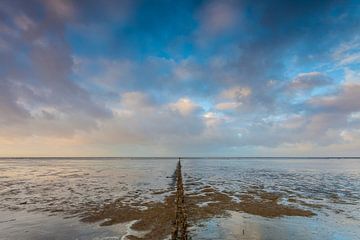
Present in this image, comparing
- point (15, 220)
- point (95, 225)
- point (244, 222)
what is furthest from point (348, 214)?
point (15, 220)

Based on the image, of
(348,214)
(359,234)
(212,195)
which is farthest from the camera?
(212,195)

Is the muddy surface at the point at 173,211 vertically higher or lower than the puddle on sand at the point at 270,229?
higher

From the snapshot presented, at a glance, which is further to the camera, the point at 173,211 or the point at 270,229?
the point at 173,211

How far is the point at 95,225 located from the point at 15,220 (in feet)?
16.8

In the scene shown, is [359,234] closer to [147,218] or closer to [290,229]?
[290,229]

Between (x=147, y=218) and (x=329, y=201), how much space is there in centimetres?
1564

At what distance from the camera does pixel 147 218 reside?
15.3 m

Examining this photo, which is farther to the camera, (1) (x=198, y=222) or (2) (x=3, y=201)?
(2) (x=3, y=201)

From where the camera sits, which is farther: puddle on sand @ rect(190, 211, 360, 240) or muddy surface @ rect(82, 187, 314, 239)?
muddy surface @ rect(82, 187, 314, 239)

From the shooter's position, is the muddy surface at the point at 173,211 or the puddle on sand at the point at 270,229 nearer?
the puddle on sand at the point at 270,229

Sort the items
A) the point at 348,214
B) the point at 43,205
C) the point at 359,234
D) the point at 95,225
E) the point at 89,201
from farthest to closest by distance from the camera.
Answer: the point at 89,201, the point at 43,205, the point at 348,214, the point at 95,225, the point at 359,234

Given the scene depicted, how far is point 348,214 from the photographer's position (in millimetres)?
17141

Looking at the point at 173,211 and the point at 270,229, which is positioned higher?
the point at 173,211

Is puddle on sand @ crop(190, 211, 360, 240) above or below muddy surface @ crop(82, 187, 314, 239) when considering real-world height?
below
